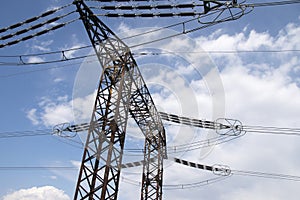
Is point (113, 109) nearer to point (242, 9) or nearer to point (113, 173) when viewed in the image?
point (113, 173)

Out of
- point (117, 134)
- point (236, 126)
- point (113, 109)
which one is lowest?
point (117, 134)

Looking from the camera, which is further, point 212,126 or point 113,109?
point 212,126

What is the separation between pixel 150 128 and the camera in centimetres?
2325

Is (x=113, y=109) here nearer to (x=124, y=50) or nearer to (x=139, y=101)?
(x=124, y=50)

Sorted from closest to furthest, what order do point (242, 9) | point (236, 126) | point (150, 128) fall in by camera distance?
point (242, 9) → point (236, 126) → point (150, 128)

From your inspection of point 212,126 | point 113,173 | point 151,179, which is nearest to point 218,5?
point 113,173

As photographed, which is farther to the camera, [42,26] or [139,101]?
[139,101]

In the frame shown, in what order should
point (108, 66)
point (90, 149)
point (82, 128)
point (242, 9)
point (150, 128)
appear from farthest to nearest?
point (150, 128), point (82, 128), point (108, 66), point (90, 149), point (242, 9)

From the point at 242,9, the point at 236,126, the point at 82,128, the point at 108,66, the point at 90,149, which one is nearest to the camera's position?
the point at 242,9

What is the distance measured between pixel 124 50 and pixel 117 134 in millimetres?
5114

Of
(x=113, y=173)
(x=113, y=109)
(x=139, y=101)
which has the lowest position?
(x=113, y=173)

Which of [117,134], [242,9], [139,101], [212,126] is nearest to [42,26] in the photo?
[117,134]

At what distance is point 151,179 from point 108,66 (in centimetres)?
1182

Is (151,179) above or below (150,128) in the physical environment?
below
